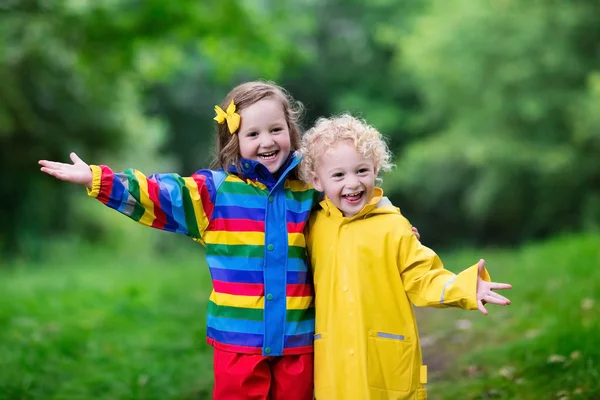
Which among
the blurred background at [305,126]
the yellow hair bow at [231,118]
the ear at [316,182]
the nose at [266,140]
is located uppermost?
the blurred background at [305,126]

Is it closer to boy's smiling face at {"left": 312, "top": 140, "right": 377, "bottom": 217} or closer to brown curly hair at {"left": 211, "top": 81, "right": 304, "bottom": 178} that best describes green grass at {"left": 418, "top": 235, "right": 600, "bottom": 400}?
boy's smiling face at {"left": 312, "top": 140, "right": 377, "bottom": 217}

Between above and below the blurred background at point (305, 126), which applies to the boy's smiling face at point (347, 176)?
below

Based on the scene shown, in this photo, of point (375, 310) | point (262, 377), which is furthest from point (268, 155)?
point (262, 377)

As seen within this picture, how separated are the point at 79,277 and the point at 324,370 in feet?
22.9

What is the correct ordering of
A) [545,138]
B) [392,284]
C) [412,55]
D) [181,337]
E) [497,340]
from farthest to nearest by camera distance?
1. [412,55]
2. [545,138]
3. [181,337]
4. [497,340]
5. [392,284]

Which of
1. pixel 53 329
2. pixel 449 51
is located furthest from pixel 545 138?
pixel 53 329

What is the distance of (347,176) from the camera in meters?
2.90

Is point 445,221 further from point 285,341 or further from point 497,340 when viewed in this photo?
point 285,341

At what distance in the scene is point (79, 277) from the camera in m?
9.34

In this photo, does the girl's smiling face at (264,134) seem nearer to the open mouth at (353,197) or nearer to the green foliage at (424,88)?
the open mouth at (353,197)

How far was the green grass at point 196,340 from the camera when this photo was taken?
4.01 meters

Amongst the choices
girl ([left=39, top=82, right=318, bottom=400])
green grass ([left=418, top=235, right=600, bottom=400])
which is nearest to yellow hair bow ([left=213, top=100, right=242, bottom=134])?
girl ([left=39, top=82, right=318, bottom=400])

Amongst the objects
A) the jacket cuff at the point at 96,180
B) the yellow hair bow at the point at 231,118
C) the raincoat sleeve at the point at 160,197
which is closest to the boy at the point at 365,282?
the yellow hair bow at the point at 231,118

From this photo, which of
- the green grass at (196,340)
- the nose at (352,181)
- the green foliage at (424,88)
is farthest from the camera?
the green foliage at (424,88)
